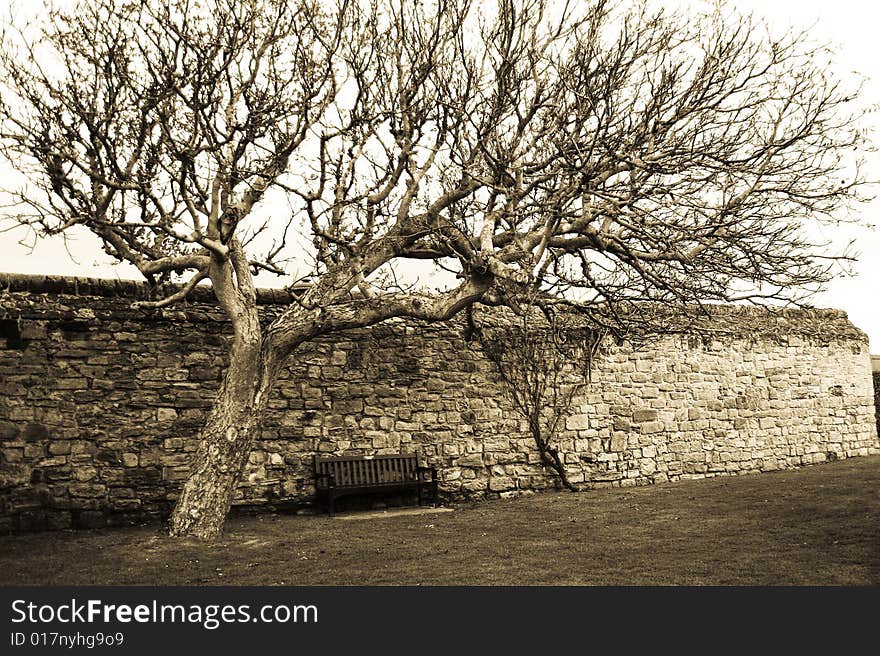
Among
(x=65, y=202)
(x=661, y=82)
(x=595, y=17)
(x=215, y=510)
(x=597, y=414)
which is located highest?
(x=595, y=17)

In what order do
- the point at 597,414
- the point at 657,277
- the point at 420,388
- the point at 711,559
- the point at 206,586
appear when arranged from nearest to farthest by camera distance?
the point at 206,586
the point at 711,559
the point at 657,277
the point at 420,388
the point at 597,414

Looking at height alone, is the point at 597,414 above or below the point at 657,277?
below

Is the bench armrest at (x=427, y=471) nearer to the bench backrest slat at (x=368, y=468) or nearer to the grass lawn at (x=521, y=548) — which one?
the bench backrest slat at (x=368, y=468)

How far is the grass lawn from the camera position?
5.73 m

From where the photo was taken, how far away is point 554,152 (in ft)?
26.7

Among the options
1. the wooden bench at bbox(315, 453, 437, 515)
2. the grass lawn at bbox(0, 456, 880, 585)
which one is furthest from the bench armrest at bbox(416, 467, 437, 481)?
the grass lawn at bbox(0, 456, 880, 585)

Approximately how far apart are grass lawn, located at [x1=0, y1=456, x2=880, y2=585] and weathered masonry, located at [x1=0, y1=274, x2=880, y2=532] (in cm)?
65

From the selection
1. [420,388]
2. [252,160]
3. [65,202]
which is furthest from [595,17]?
[65,202]

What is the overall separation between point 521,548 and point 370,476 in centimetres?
309

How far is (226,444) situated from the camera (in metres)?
7.58

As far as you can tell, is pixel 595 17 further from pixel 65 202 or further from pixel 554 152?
pixel 65 202

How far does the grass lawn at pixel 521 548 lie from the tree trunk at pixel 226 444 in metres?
0.30

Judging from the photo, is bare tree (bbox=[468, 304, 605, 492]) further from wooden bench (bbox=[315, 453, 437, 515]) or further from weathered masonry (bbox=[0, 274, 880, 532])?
wooden bench (bbox=[315, 453, 437, 515])

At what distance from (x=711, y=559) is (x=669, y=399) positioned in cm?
625
